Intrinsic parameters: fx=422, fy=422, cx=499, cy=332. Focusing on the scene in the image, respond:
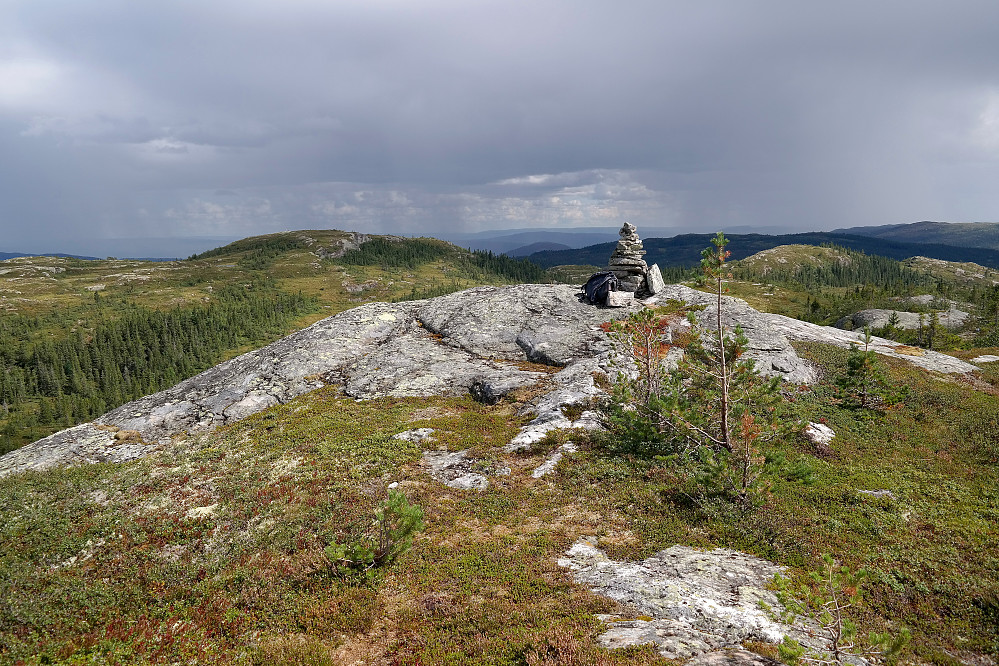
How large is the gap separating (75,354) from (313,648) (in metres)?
247

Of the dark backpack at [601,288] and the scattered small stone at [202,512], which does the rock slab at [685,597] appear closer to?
the scattered small stone at [202,512]

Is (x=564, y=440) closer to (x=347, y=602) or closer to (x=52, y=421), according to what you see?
(x=347, y=602)

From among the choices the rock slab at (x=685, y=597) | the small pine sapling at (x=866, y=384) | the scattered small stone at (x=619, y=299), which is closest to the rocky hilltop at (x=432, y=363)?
the scattered small stone at (x=619, y=299)

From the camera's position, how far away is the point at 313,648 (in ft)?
37.3

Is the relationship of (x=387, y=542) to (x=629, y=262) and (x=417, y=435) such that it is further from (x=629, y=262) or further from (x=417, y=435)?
(x=629, y=262)

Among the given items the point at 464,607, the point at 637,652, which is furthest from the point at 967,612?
the point at 464,607

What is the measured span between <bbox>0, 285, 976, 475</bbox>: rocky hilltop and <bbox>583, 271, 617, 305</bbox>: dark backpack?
143cm

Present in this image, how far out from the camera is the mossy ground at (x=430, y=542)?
11.8m

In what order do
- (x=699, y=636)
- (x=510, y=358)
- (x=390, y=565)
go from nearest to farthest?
(x=699, y=636)
(x=390, y=565)
(x=510, y=358)

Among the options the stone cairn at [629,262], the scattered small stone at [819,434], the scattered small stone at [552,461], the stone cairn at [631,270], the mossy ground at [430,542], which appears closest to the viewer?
the mossy ground at [430,542]

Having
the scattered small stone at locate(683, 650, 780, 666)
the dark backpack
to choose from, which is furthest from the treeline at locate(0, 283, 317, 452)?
the scattered small stone at locate(683, 650, 780, 666)

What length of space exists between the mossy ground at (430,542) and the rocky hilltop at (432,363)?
550cm

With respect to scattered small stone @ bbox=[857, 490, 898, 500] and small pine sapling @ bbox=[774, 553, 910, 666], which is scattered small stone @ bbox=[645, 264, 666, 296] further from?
small pine sapling @ bbox=[774, 553, 910, 666]

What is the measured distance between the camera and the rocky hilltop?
3166 cm
